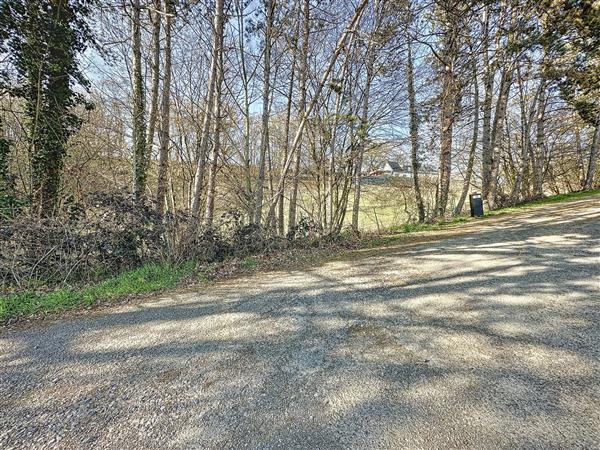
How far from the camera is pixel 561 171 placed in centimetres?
1491

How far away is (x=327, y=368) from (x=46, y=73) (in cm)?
791

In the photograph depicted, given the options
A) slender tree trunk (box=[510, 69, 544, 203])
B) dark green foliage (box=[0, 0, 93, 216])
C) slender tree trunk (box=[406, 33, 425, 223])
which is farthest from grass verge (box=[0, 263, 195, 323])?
slender tree trunk (box=[510, 69, 544, 203])

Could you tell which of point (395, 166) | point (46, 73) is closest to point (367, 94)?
point (395, 166)

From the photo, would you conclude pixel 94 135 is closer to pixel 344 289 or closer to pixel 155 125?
pixel 155 125

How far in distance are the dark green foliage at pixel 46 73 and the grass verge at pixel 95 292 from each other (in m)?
2.12

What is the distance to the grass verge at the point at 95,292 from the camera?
10.9ft

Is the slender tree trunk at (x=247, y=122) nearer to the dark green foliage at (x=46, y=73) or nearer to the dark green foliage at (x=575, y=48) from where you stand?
the dark green foliage at (x=46, y=73)

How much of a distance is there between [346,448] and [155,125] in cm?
742

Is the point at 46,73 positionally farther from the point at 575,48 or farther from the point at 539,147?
the point at 539,147

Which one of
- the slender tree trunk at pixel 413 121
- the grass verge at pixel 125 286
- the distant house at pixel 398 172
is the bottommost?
the grass verge at pixel 125 286

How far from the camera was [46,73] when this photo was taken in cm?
566

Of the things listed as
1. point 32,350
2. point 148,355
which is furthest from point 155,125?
point 148,355

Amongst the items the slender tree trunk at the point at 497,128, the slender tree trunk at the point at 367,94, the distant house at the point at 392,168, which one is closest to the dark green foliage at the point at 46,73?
the slender tree trunk at the point at 367,94

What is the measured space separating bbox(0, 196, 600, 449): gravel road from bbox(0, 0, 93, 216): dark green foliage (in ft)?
13.6
